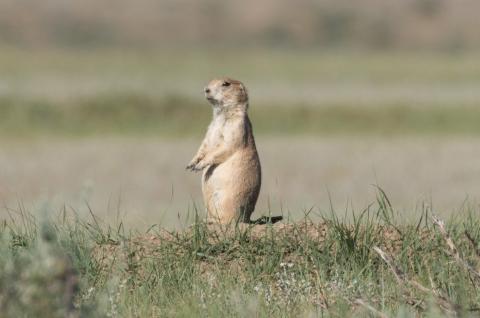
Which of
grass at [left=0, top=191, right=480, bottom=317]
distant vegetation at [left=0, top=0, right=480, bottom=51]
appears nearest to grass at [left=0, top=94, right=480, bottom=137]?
grass at [left=0, top=191, right=480, bottom=317]

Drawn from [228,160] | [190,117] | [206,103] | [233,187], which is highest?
[228,160]

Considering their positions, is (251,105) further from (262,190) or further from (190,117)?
(262,190)

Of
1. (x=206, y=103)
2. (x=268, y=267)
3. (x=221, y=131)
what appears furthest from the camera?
(x=206, y=103)

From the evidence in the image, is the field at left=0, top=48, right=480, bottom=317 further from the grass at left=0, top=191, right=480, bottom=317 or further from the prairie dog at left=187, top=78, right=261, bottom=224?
the prairie dog at left=187, top=78, right=261, bottom=224

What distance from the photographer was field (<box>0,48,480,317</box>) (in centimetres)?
525

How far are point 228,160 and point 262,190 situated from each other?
1103 cm

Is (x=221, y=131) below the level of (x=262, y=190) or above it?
above

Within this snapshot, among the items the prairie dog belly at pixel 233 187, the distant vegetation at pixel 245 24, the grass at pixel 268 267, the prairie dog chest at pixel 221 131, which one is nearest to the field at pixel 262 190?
the grass at pixel 268 267

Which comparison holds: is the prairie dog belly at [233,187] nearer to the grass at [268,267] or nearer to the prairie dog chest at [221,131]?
the prairie dog chest at [221,131]

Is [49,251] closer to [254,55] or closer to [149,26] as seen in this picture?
[254,55]

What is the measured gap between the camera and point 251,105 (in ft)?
101

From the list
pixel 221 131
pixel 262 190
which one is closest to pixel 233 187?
pixel 221 131

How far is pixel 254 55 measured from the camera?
2053 inches

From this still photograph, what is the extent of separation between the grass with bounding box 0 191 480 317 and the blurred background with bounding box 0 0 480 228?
221 mm
